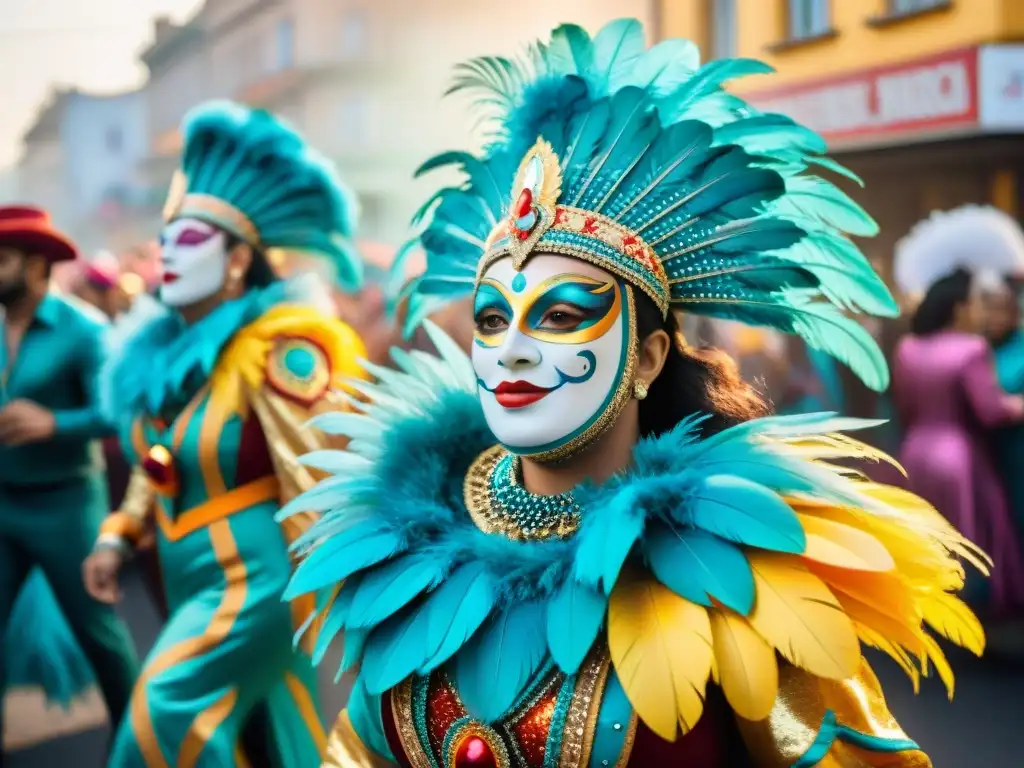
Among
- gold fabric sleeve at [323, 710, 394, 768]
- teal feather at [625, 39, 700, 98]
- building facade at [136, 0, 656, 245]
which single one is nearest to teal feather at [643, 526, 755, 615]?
gold fabric sleeve at [323, 710, 394, 768]

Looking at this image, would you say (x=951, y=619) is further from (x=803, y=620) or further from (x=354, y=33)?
(x=354, y=33)

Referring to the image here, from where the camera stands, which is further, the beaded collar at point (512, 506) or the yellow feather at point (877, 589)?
the beaded collar at point (512, 506)

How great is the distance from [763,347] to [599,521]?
20.1 feet

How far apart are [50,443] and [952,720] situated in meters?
3.81

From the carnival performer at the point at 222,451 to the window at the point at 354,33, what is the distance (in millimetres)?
7517

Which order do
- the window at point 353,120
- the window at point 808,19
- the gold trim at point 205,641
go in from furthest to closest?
the window at point 353,120 → the window at point 808,19 → the gold trim at point 205,641

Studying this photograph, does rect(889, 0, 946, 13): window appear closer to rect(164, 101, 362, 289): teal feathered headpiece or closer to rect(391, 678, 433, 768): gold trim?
rect(164, 101, 362, 289): teal feathered headpiece

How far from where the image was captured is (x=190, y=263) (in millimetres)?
3859

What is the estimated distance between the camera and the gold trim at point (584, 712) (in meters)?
1.91

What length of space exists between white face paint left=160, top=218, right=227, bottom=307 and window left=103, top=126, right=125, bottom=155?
1031 cm

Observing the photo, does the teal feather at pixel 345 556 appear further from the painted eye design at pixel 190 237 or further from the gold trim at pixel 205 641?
the painted eye design at pixel 190 237

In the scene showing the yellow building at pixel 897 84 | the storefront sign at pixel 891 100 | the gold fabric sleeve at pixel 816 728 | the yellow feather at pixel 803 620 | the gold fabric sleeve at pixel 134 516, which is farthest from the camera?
the storefront sign at pixel 891 100

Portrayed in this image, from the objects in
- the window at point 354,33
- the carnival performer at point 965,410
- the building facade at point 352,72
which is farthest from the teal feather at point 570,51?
the window at point 354,33

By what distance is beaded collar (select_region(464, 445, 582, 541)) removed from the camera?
214 centimetres
